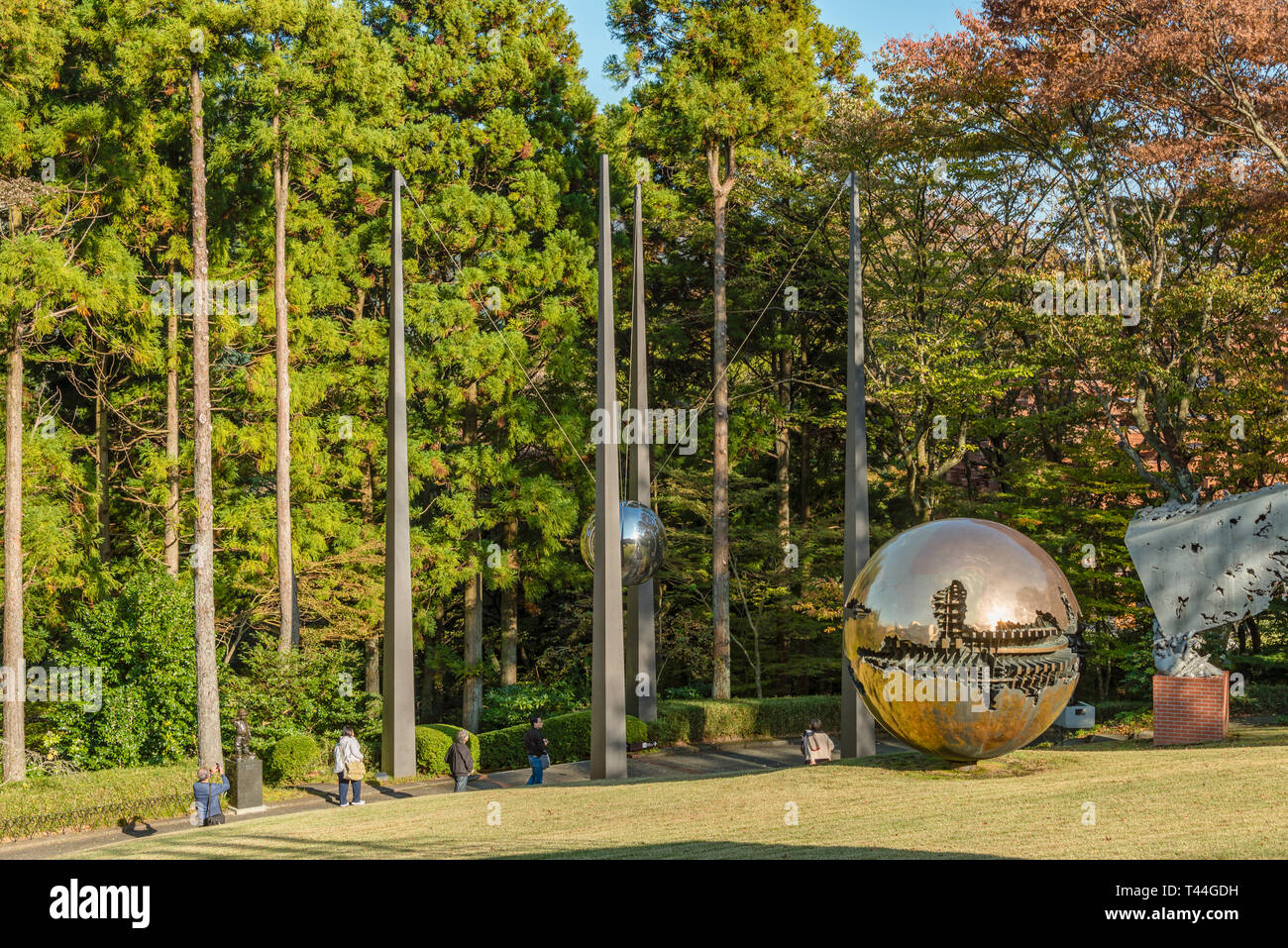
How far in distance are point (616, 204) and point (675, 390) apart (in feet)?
19.7

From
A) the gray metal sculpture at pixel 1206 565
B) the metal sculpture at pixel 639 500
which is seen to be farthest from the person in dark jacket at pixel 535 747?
the gray metal sculpture at pixel 1206 565

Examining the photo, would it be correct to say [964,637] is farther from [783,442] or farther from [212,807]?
[783,442]

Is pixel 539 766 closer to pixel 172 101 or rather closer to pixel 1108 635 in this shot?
pixel 1108 635

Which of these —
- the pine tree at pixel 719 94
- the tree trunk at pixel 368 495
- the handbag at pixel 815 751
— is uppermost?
the pine tree at pixel 719 94

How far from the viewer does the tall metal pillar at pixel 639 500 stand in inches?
1005

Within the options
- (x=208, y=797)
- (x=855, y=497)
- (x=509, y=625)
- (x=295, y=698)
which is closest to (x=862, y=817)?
(x=855, y=497)

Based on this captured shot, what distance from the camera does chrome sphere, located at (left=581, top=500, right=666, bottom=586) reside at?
20109 mm

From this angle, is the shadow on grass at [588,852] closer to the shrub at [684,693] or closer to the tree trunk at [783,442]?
the shrub at [684,693]

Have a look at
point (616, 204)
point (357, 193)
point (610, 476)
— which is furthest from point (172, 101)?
point (610, 476)

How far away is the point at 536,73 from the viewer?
32812 mm

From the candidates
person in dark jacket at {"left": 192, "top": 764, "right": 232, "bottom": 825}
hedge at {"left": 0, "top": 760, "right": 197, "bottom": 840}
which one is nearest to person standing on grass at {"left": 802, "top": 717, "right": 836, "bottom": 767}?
person in dark jacket at {"left": 192, "top": 764, "right": 232, "bottom": 825}

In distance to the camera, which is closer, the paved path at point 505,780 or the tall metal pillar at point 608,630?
the paved path at point 505,780

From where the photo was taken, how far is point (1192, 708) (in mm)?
17297

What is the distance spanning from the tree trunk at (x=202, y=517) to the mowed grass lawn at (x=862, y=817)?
7.49 m
